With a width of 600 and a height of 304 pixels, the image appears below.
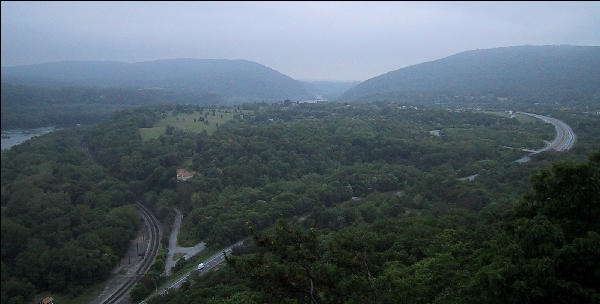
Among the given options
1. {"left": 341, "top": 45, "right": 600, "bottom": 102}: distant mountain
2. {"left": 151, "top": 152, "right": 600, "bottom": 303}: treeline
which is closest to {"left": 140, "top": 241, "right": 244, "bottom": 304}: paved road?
{"left": 151, "top": 152, "right": 600, "bottom": 303}: treeline

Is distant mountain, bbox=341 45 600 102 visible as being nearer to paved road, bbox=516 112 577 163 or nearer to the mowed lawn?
paved road, bbox=516 112 577 163

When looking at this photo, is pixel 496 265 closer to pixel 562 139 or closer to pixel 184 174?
pixel 184 174

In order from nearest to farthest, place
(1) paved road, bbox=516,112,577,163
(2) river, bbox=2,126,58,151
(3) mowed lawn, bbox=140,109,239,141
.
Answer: (2) river, bbox=2,126,58,151
(1) paved road, bbox=516,112,577,163
(3) mowed lawn, bbox=140,109,239,141

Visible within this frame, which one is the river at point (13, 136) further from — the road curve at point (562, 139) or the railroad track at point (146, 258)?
the road curve at point (562, 139)

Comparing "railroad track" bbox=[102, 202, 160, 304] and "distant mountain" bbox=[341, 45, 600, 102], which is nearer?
"railroad track" bbox=[102, 202, 160, 304]

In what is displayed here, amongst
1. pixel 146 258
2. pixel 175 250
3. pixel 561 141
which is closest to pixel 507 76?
pixel 561 141
